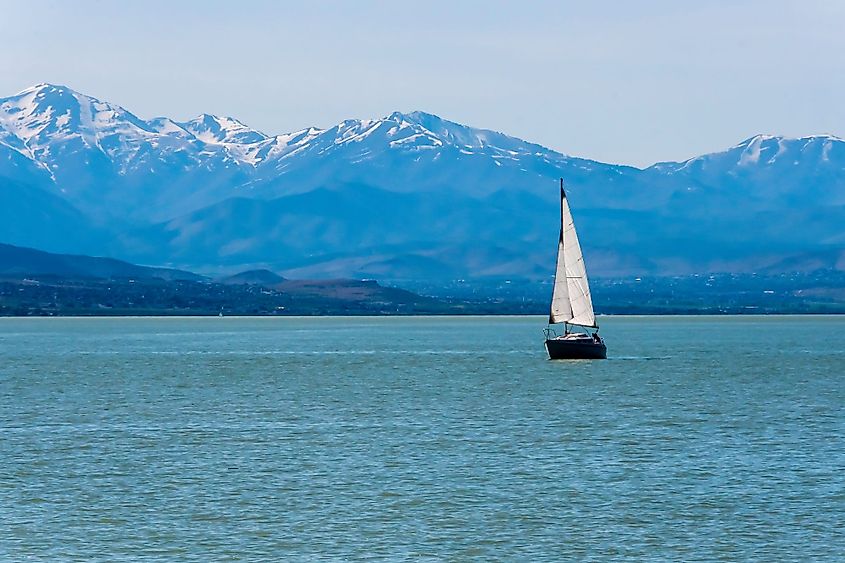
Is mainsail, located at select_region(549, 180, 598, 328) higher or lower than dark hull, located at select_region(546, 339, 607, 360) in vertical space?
higher

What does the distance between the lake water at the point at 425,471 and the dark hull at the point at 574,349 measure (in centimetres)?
1589

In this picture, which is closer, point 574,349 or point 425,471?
point 425,471

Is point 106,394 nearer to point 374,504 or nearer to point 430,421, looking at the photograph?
point 430,421

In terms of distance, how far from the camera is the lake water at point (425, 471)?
5344 cm

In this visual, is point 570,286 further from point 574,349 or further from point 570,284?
point 574,349

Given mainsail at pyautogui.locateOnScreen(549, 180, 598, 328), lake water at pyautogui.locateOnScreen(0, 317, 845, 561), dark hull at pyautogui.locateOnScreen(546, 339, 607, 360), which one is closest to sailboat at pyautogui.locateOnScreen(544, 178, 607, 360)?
mainsail at pyautogui.locateOnScreen(549, 180, 598, 328)

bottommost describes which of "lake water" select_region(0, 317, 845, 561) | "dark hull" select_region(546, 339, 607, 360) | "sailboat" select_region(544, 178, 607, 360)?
"lake water" select_region(0, 317, 845, 561)

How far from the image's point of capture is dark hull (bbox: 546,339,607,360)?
14615 centimetres

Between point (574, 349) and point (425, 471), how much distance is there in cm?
A: 7969

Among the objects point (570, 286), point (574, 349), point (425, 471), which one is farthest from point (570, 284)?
point (425, 471)

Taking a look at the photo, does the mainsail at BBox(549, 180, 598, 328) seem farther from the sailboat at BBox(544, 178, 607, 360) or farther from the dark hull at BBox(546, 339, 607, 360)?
the dark hull at BBox(546, 339, 607, 360)

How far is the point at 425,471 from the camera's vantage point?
229 feet

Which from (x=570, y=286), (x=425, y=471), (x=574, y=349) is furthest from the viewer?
(x=574, y=349)

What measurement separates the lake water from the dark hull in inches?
626
